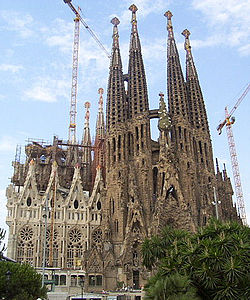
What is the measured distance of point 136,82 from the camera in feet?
206

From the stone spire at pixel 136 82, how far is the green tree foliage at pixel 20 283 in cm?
4034

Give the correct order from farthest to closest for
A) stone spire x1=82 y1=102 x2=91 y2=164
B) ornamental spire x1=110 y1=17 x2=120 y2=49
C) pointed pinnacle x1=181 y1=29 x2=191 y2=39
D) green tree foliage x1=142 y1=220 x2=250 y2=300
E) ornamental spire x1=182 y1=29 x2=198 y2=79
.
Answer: stone spire x1=82 y1=102 x2=91 y2=164
pointed pinnacle x1=181 y1=29 x2=191 y2=39
ornamental spire x1=182 y1=29 x2=198 y2=79
ornamental spire x1=110 y1=17 x2=120 y2=49
green tree foliage x1=142 y1=220 x2=250 y2=300

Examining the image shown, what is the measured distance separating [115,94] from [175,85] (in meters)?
10.9

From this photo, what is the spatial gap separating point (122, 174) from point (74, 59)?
38.0 m

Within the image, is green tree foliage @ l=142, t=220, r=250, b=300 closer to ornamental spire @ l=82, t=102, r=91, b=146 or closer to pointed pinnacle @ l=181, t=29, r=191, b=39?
pointed pinnacle @ l=181, t=29, r=191, b=39

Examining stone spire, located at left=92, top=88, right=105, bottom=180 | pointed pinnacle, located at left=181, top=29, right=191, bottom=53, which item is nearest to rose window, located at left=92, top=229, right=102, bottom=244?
stone spire, located at left=92, top=88, right=105, bottom=180

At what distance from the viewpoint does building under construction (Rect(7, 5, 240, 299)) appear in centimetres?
5162

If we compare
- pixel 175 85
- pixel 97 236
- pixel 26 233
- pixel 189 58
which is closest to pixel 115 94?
pixel 175 85

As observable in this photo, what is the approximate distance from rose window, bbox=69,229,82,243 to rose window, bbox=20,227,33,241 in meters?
6.05

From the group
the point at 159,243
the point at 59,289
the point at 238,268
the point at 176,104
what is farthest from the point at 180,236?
the point at 176,104

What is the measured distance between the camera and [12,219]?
2169 inches

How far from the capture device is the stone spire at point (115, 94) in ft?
200

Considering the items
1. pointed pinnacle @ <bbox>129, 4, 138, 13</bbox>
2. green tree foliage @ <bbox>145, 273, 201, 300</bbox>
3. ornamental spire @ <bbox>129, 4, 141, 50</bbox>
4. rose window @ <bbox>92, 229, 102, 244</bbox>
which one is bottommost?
green tree foliage @ <bbox>145, 273, 201, 300</bbox>

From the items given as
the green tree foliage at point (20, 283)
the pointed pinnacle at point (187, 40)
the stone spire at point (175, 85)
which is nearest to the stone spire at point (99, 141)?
the stone spire at point (175, 85)
